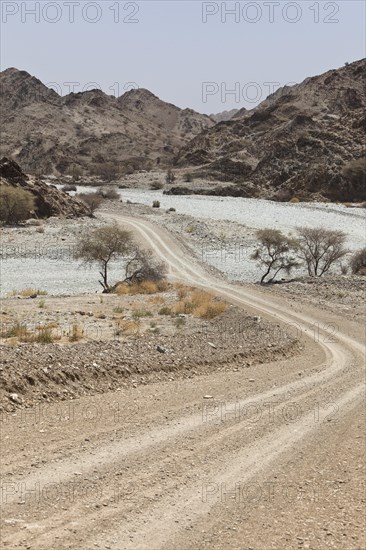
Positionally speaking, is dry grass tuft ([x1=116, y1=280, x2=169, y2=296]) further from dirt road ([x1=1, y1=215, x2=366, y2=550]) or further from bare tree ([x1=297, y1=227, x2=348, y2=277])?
dirt road ([x1=1, y1=215, x2=366, y2=550])

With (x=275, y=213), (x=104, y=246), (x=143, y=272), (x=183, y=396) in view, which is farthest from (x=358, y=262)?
(x=275, y=213)

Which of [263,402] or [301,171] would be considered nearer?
[263,402]

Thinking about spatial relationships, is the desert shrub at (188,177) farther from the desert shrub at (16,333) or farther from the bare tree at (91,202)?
the desert shrub at (16,333)

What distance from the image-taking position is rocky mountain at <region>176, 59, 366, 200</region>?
82.5m

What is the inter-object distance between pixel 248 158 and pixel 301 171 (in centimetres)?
Result: 2134

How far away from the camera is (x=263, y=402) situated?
1141 centimetres

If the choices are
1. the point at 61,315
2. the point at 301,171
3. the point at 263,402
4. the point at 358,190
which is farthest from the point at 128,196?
the point at 263,402

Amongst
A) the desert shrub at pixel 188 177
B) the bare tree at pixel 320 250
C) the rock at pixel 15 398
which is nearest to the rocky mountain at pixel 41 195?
the bare tree at pixel 320 250

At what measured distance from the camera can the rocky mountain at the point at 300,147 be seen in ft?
271

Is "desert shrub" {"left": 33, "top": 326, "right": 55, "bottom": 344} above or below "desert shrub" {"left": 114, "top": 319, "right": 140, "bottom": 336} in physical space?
above

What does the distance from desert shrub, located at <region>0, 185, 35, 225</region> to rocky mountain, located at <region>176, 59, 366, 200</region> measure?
40.1m

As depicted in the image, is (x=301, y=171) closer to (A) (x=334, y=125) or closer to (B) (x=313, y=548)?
(A) (x=334, y=125)

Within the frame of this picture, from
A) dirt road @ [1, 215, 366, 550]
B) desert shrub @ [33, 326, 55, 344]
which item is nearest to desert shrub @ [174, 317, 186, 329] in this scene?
desert shrub @ [33, 326, 55, 344]

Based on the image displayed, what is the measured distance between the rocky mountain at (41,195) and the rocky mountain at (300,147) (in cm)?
3319
